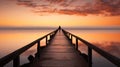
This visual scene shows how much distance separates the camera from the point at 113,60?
4.45 m

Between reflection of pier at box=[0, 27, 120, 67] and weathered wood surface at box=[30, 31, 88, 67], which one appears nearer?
reflection of pier at box=[0, 27, 120, 67]

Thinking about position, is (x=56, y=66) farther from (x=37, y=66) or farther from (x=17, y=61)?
(x=17, y=61)

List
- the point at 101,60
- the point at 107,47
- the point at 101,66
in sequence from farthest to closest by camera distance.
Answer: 1. the point at 107,47
2. the point at 101,60
3. the point at 101,66

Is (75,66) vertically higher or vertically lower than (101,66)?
higher

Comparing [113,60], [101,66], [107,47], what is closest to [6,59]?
[113,60]

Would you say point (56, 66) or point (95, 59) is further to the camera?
point (95, 59)

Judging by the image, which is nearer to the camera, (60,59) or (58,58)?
(60,59)

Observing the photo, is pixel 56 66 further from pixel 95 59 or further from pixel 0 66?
pixel 95 59

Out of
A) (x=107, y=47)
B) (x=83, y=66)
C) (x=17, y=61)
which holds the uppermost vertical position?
(x=17, y=61)

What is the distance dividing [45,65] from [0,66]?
427 centimetres

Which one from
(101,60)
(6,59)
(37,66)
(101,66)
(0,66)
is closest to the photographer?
(0,66)

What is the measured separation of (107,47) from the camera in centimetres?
4916

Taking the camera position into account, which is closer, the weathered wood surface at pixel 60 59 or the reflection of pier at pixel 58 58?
the reflection of pier at pixel 58 58

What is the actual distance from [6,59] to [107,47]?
4581 cm
